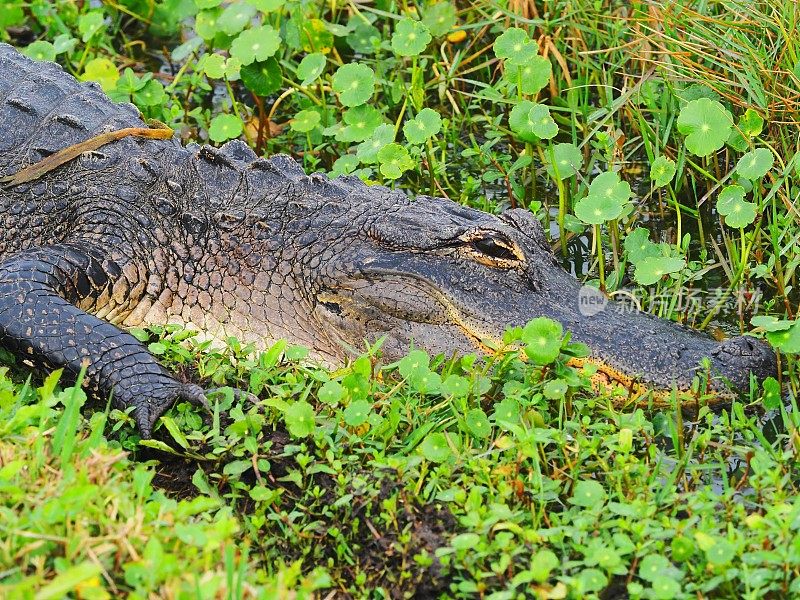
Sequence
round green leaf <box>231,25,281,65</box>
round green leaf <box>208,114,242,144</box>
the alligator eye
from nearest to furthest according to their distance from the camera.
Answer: the alligator eye, round green leaf <box>231,25,281,65</box>, round green leaf <box>208,114,242,144</box>

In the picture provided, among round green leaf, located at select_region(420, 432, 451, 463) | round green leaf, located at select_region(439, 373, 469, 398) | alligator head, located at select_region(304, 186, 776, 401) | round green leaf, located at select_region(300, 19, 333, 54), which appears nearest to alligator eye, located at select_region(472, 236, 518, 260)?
alligator head, located at select_region(304, 186, 776, 401)

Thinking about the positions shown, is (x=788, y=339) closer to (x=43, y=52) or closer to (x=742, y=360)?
(x=742, y=360)

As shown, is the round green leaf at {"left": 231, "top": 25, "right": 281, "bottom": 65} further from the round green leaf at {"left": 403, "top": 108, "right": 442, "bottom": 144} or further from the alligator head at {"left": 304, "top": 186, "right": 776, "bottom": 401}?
the alligator head at {"left": 304, "top": 186, "right": 776, "bottom": 401}

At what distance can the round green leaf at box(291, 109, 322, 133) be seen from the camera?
626 centimetres

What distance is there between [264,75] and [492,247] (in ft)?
7.40

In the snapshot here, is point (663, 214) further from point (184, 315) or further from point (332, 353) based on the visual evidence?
point (184, 315)

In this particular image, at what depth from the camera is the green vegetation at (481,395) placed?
Result: 10.6 ft

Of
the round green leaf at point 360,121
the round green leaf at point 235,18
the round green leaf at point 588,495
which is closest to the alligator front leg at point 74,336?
the round green leaf at point 588,495

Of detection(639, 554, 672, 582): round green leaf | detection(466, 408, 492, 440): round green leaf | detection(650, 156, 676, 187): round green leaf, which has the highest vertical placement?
detection(650, 156, 676, 187): round green leaf

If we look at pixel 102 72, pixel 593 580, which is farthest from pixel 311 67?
pixel 593 580

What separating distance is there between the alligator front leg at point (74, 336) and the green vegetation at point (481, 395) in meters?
0.11

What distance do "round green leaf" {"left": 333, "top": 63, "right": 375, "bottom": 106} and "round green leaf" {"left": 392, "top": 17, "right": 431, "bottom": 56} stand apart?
0.23 m

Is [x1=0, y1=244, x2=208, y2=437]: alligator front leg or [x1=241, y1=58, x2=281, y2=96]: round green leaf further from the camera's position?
[x1=241, y1=58, x2=281, y2=96]: round green leaf

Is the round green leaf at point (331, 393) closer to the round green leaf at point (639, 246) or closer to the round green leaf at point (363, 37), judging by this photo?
the round green leaf at point (639, 246)
